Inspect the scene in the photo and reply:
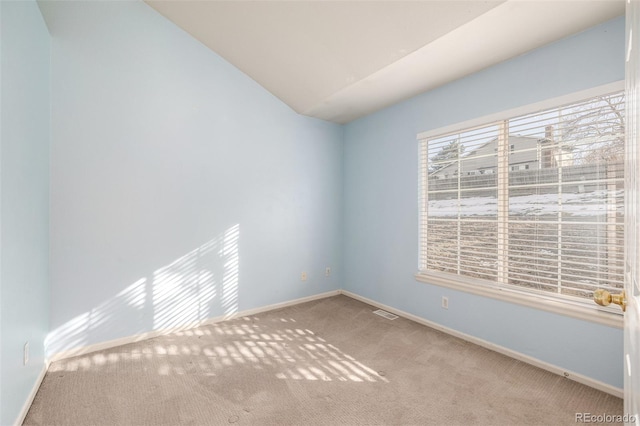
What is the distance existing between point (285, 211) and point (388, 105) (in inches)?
72.4

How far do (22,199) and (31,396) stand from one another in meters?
1.29

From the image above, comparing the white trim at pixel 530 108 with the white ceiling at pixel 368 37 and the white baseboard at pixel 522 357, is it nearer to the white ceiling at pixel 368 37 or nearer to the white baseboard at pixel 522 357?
the white ceiling at pixel 368 37

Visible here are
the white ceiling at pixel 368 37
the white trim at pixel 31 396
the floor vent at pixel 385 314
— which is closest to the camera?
the white trim at pixel 31 396

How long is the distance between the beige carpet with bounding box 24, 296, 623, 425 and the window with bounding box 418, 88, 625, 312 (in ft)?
2.30

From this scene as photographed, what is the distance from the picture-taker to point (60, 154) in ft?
7.74

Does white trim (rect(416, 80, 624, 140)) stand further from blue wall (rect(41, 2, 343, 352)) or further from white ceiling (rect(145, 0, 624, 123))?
blue wall (rect(41, 2, 343, 352))

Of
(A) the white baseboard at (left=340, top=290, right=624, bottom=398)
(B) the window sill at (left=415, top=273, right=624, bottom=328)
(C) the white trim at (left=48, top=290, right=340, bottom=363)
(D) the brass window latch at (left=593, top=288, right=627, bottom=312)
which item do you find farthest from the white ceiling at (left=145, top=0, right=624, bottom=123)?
(C) the white trim at (left=48, top=290, right=340, bottom=363)

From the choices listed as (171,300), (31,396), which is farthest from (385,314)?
(31,396)

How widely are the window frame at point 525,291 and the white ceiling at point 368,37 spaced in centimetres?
45

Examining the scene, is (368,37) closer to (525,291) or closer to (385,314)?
(525,291)

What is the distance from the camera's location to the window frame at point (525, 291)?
192cm

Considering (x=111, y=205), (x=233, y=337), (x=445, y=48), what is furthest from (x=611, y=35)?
(x=111, y=205)

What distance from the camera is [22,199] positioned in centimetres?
174

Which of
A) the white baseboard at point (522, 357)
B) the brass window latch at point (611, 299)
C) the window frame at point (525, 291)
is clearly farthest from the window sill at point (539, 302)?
the brass window latch at point (611, 299)
